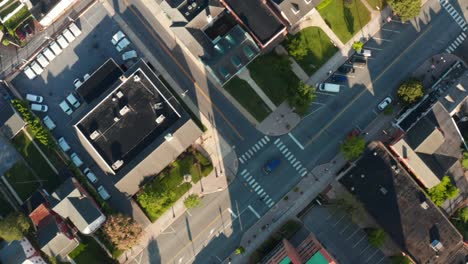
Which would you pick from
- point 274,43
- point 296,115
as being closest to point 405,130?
point 296,115

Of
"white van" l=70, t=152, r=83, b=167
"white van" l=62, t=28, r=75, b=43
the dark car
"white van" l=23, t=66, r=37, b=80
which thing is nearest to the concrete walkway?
the dark car

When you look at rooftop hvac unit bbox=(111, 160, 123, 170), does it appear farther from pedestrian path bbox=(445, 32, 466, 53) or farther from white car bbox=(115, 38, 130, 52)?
pedestrian path bbox=(445, 32, 466, 53)

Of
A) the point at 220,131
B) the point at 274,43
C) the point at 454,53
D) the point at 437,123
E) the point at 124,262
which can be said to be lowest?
the point at 437,123

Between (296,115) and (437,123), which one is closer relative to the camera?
(437,123)

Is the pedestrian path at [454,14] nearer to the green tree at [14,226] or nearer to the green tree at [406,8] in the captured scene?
the green tree at [406,8]

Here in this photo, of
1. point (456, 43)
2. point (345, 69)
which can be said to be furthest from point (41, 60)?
point (456, 43)

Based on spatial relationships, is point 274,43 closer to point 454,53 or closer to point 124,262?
point 454,53
